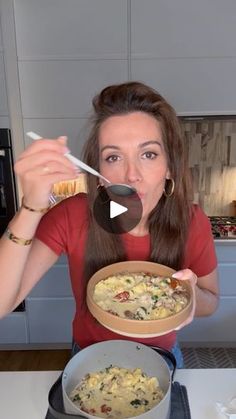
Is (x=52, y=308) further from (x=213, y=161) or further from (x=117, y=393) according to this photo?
(x=117, y=393)

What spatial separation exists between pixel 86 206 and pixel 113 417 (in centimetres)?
60

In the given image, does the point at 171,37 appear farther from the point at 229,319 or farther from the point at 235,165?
the point at 229,319

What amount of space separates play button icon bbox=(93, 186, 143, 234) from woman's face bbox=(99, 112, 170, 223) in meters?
0.05

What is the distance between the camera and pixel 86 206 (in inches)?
44.6

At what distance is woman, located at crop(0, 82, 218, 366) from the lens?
3.13 feet

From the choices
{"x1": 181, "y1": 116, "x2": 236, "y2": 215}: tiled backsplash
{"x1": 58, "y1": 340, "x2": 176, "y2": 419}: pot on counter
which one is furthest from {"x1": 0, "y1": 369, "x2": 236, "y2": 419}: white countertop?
{"x1": 181, "y1": 116, "x2": 236, "y2": 215}: tiled backsplash

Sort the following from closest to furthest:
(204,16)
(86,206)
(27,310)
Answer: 1. (86,206)
2. (204,16)
3. (27,310)

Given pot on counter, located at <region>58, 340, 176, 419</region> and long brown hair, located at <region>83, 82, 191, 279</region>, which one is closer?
pot on counter, located at <region>58, 340, 176, 419</region>

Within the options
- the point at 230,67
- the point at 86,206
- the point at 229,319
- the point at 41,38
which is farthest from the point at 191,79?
the point at 229,319

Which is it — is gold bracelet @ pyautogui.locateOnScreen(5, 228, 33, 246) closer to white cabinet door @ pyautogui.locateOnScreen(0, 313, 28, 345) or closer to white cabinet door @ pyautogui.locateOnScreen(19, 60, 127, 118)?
white cabinet door @ pyautogui.locateOnScreen(19, 60, 127, 118)

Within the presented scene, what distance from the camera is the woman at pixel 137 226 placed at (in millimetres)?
955

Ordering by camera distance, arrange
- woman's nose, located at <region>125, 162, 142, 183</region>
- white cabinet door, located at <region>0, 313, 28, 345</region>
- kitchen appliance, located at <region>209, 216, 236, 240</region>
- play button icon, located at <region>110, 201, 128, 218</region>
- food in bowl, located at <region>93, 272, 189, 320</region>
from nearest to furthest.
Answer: food in bowl, located at <region>93, 272, 189, 320</region>
woman's nose, located at <region>125, 162, 142, 183</region>
play button icon, located at <region>110, 201, 128, 218</region>
kitchen appliance, located at <region>209, 216, 236, 240</region>
white cabinet door, located at <region>0, 313, 28, 345</region>

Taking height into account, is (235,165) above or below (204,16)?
below

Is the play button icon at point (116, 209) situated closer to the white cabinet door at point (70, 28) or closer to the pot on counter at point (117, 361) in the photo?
the pot on counter at point (117, 361)
